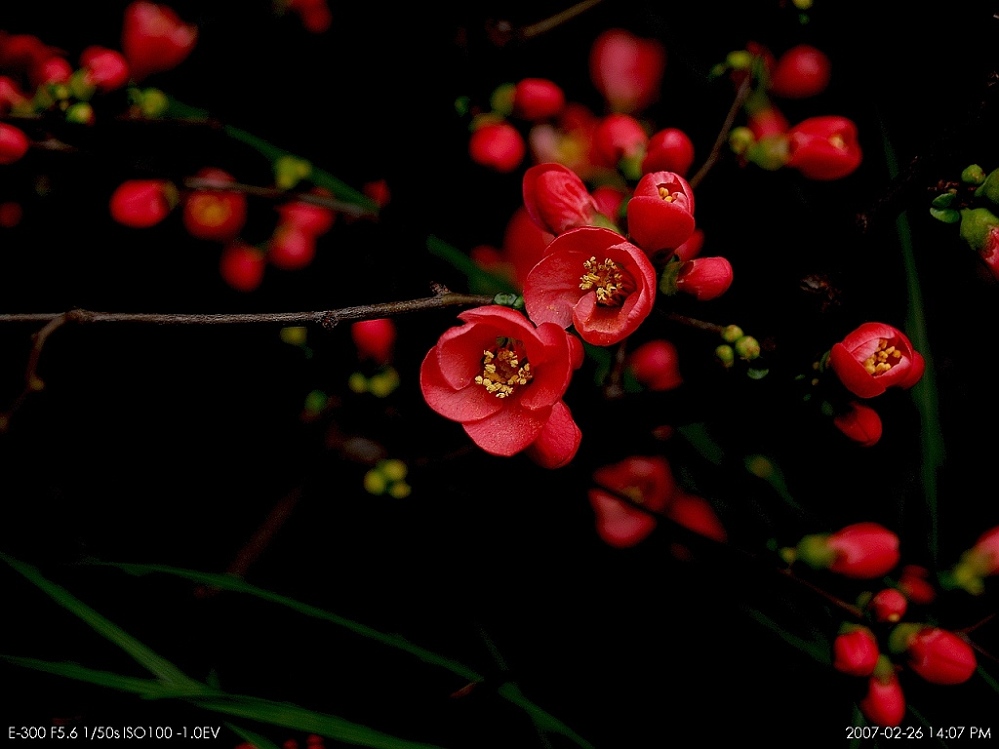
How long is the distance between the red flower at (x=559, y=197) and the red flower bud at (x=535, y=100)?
0.22m

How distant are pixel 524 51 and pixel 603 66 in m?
0.10

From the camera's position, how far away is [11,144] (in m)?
0.60

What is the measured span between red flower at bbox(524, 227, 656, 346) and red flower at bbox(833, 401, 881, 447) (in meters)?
0.22

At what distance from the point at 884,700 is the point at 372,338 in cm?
60

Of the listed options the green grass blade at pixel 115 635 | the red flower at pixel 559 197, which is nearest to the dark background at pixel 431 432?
the green grass blade at pixel 115 635

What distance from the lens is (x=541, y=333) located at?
1.48ft

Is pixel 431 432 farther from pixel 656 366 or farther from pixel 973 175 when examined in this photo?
pixel 973 175

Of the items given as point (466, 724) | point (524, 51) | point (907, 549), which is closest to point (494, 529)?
point (466, 724)

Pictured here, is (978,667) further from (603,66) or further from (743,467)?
(603,66)

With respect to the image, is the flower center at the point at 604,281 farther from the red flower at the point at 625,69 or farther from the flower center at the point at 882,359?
the red flower at the point at 625,69

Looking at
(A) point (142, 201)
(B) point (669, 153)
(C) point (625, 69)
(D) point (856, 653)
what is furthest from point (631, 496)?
(A) point (142, 201)

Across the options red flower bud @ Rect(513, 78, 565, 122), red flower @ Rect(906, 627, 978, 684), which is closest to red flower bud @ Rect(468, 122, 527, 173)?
red flower bud @ Rect(513, 78, 565, 122)

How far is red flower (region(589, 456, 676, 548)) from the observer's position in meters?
0.75

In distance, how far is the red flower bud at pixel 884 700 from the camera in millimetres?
590
